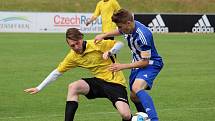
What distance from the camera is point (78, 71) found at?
16.9 meters

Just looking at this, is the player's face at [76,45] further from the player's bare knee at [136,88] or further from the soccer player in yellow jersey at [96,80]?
the player's bare knee at [136,88]

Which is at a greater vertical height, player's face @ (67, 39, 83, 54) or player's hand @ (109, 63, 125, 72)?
player's face @ (67, 39, 83, 54)

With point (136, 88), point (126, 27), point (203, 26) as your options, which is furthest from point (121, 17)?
point (203, 26)

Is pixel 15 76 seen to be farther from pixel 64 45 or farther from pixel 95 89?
pixel 64 45

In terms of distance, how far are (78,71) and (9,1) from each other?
32.4 meters

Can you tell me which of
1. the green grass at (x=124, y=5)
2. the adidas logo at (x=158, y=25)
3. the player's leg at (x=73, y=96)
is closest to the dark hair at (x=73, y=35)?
the player's leg at (x=73, y=96)

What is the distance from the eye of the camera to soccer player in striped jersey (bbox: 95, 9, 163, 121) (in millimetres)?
7758

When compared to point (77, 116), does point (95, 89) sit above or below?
above

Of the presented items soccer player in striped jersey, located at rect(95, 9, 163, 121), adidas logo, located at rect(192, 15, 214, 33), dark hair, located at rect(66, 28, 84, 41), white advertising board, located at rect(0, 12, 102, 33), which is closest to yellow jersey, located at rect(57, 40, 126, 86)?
soccer player in striped jersey, located at rect(95, 9, 163, 121)

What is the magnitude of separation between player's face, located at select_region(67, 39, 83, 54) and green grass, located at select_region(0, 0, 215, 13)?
38508 millimetres

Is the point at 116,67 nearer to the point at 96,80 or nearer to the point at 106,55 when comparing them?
the point at 106,55

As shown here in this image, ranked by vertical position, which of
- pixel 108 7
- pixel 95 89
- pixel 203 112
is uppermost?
pixel 108 7

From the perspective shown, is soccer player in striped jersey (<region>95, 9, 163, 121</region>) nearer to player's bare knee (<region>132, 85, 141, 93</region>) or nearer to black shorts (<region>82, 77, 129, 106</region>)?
player's bare knee (<region>132, 85, 141, 93</region>)

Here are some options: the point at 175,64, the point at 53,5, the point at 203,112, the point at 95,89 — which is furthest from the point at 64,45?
the point at 53,5
